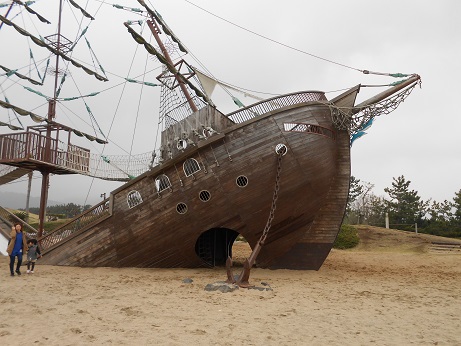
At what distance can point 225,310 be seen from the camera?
21.2ft

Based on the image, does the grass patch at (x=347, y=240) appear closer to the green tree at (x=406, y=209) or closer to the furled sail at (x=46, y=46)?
the green tree at (x=406, y=209)

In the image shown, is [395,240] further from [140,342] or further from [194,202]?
[140,342]

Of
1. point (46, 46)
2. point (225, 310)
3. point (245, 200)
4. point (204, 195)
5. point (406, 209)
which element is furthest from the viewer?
point (406, 209)

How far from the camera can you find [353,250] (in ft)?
78.4

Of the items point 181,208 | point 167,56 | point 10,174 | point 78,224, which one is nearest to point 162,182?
point 181,208

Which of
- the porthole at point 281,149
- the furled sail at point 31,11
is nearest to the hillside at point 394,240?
the porthole at point 281,149

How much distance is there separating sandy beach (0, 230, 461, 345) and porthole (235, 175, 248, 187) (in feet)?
9.08

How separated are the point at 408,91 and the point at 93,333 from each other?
1096 centimetres

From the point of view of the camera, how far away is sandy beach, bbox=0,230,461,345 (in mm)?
4934

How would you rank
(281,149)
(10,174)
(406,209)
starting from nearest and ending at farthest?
(281,149), (10,174), (406,209)

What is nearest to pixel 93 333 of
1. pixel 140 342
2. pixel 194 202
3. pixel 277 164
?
pixel 140 342

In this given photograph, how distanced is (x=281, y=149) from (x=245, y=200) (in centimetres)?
188

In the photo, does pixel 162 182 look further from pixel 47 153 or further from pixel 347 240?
pixel 347 240

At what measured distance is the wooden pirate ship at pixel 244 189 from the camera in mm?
10633
